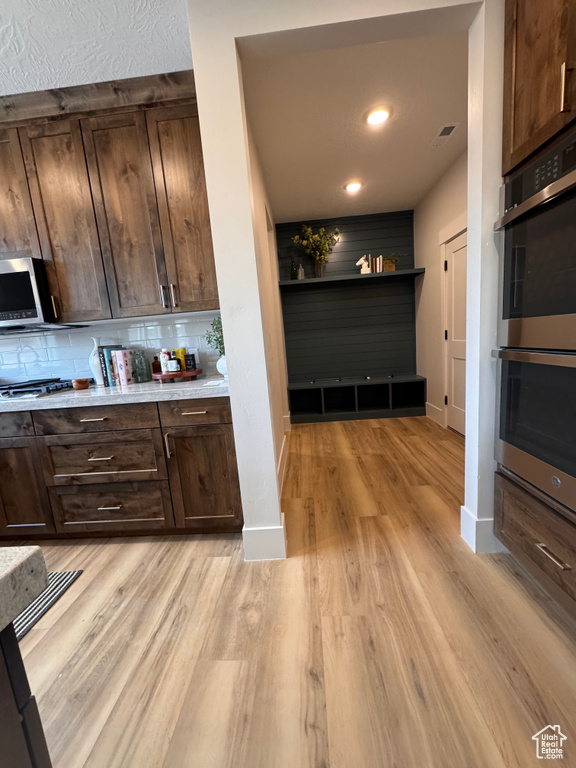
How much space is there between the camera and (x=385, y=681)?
1096mm

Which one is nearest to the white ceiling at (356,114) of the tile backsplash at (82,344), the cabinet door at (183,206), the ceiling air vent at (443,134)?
the ceiling air vent at (443,134)

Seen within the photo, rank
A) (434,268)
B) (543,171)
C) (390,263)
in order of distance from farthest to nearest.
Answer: (390,263) → (434,268) → (543,171)

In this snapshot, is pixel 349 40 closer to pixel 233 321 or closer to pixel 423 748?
pixel 233 321

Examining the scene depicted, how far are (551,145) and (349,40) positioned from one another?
1.01 metres

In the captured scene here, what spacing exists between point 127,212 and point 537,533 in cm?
261

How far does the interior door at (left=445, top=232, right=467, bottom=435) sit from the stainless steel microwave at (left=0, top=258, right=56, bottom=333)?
10.8 feet

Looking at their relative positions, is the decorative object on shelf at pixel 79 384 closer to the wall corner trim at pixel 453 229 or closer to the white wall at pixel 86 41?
the white wall at pixel 86 41

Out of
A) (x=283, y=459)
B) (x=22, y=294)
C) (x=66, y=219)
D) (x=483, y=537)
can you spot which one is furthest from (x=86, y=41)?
(x=483, y=537)

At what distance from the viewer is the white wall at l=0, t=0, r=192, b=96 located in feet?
4.55

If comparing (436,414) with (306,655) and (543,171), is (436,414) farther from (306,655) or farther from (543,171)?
(306,655)

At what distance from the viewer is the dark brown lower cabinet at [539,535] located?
1136 mm

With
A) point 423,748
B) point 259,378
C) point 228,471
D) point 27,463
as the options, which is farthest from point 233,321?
point 423,748

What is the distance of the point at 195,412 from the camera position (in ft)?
5.83

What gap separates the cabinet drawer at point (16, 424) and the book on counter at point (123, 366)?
54cm
